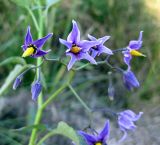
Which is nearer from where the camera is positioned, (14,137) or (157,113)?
(14,137)

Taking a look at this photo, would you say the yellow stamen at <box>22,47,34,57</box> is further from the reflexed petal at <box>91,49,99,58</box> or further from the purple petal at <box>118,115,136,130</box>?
the purple petal at <box>118,115,136,130</box>

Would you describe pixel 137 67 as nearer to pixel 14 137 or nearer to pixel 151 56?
pixel 151 56

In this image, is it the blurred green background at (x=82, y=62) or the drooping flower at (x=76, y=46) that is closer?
the drooping flower at (x=76, y=46)

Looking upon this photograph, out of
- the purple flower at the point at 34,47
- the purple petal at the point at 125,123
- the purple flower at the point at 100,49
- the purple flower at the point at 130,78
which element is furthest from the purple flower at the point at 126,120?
the purple flower at the point at 34,47

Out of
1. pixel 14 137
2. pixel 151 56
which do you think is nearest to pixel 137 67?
pixel 151 56

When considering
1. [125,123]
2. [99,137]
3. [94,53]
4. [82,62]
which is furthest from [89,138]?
[82,62]

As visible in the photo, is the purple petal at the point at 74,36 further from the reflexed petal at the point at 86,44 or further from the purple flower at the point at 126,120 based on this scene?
the purple flower at the point at 126,120

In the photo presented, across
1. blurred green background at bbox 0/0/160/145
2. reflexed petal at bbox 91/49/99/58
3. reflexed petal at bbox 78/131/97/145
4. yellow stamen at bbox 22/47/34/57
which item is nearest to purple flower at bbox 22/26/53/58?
yellow stamen at bbox 22/47/34/57
